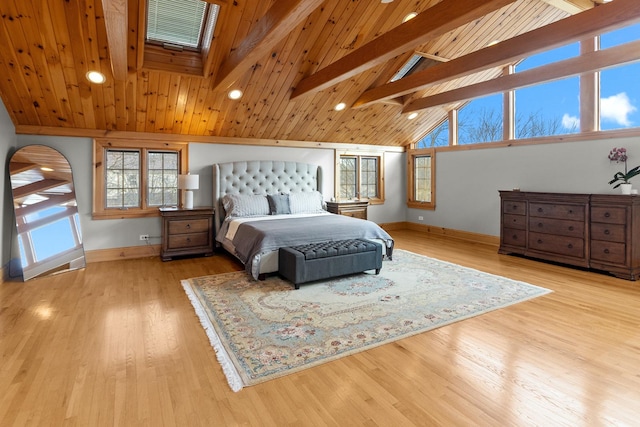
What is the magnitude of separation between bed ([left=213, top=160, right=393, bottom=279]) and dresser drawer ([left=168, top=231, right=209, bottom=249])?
0.23 meters

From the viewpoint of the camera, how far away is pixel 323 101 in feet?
18.5

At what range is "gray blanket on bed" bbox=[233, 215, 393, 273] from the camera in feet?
13.3

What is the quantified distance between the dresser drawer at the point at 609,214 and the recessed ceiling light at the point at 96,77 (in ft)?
20.4

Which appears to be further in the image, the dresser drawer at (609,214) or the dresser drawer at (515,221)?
the dresser drawer at (515,221)

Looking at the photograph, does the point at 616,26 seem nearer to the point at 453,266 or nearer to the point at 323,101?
the point at 453,266

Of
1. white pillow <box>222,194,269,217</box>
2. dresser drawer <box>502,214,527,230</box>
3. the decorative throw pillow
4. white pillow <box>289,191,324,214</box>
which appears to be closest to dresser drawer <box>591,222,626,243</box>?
dresser drawer <box>502,214,527,230</box>

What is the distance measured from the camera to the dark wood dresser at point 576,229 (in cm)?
411

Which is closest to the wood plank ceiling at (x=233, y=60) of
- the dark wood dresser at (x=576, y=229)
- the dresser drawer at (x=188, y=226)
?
the dresser drawer at (x=188, y=226)

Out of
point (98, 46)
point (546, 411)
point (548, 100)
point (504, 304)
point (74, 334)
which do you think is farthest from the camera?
point (548, 100)

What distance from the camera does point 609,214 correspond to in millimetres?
4238

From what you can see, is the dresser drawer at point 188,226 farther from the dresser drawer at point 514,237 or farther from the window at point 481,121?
the window at point 481,121

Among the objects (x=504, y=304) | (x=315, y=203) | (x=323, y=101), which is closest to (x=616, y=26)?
(x=504, y=304)

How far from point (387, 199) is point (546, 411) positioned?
629cm

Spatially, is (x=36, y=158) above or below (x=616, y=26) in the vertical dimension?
below
